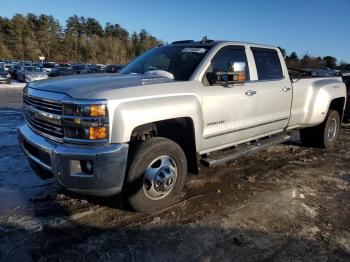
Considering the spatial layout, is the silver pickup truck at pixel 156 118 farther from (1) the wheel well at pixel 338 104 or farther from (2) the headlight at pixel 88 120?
(1) the wheel well at pixel 338 104

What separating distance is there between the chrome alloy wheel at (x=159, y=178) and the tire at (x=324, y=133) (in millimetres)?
4304

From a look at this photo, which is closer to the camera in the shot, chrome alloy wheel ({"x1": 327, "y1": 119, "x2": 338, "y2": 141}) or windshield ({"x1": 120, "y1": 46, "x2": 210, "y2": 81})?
windshield ({"x1": 120, "y1": 46, "x2": 210, "y2": 81})

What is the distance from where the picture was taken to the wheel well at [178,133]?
3992mm

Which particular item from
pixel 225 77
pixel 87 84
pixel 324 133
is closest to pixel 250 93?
pixel 225 77

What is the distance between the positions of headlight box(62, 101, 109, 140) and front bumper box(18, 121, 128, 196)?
127mm

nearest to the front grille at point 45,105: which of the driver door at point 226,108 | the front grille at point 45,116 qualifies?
the front grille at point 45,116

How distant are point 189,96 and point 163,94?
0.39 meters

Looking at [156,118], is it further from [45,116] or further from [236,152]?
[236,152]

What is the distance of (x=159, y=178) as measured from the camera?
3941 mm

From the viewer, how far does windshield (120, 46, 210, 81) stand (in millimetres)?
4617

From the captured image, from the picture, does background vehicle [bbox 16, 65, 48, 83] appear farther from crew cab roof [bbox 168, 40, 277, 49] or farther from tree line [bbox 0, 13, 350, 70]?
tree line [bbox 0, 13, 350, 70]

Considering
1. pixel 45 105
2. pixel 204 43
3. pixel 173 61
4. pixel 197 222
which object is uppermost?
pixel 204 43

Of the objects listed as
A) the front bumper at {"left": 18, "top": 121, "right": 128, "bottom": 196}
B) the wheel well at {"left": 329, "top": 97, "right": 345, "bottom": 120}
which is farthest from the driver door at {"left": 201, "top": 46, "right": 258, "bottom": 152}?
the wheel well at {"left": 329, "top": 97, "right": 345, "bottom": 120}

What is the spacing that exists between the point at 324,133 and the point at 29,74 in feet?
88.5
